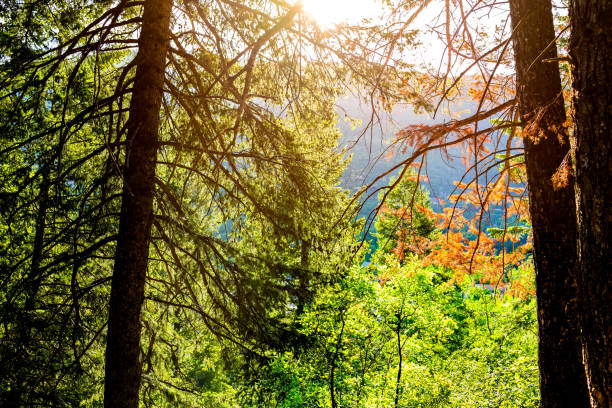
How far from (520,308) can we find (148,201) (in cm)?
1164

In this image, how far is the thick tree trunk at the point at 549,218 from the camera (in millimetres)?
2725

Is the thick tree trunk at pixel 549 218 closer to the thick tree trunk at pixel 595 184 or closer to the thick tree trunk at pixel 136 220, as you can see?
the thick tree trunk at pixel 595 184

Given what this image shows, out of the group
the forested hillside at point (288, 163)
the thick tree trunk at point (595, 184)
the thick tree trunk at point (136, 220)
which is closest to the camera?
the thick tree trunk at point (595, 184)

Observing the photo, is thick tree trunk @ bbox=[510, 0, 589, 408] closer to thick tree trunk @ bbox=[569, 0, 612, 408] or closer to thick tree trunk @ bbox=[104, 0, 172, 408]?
thick tree trunk @ bbox=[569, 0, 612, 408]

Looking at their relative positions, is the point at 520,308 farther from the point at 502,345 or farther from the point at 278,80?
the point at 278,80

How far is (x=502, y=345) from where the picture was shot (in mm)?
11781

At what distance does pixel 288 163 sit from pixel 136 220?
1834 mm

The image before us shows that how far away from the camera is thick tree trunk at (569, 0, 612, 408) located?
1.62 metres

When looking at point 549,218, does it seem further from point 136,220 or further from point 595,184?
point 136,220

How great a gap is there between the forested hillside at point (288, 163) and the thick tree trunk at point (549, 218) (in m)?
0.01

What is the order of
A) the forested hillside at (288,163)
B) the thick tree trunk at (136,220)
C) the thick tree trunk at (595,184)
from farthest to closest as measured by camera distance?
the thick tree trunk at (136,220) → the forested hillside at (288,163) → the thick tree trunk at (595,184)

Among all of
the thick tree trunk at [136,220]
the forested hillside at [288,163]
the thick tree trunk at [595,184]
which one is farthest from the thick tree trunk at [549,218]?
the thick tree trunk at [136,220]

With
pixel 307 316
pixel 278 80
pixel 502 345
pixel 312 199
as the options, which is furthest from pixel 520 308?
pixel 278 80

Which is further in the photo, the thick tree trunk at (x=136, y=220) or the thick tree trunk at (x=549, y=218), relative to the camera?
the thick tree trunk at (x=136, y=220)
